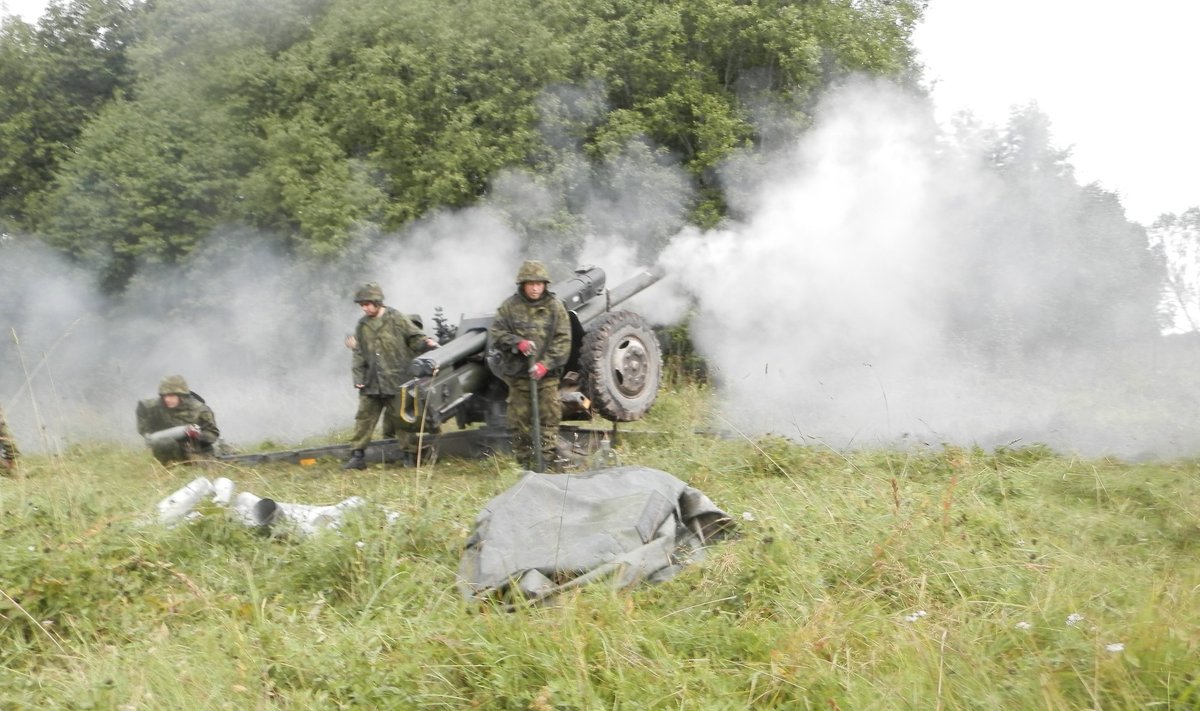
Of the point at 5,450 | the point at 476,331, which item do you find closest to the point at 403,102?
the point at 476,331

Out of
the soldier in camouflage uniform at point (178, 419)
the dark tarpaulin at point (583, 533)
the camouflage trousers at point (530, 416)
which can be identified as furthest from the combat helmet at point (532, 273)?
the soldier in camouflage uniform at point (178, 419)

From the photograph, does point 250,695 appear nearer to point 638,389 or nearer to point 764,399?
point 638,389

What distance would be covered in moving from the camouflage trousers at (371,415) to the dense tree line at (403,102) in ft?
18.7

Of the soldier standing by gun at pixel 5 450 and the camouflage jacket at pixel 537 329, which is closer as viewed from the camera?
the soldier standing by gun at pixel 5 450

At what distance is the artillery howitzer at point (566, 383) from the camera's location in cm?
906

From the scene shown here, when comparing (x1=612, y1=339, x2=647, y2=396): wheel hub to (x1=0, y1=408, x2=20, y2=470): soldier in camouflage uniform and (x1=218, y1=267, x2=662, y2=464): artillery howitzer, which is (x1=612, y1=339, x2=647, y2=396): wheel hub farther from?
(x1=0, y1=408, x2=20, y2=470): soldier in camouflage uniform

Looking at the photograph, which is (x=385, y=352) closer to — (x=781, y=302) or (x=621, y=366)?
(x=621, y=366)

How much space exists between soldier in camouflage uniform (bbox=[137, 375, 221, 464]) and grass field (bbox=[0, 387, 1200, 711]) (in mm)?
3646

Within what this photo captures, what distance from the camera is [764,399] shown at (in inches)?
468

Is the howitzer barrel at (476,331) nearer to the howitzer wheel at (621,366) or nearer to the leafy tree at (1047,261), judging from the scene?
the howitzer wheel at (621,366)

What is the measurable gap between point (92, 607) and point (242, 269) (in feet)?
45.7

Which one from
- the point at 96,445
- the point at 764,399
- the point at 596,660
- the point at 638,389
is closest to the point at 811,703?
the point at 596,660

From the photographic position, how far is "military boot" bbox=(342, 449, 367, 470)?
9.77m

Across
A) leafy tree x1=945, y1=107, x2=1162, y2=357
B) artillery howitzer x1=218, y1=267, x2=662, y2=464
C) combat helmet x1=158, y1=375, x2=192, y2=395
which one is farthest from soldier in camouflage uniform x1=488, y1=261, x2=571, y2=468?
leafy tree x1=945, y1=107, x2=1162, y2=357
